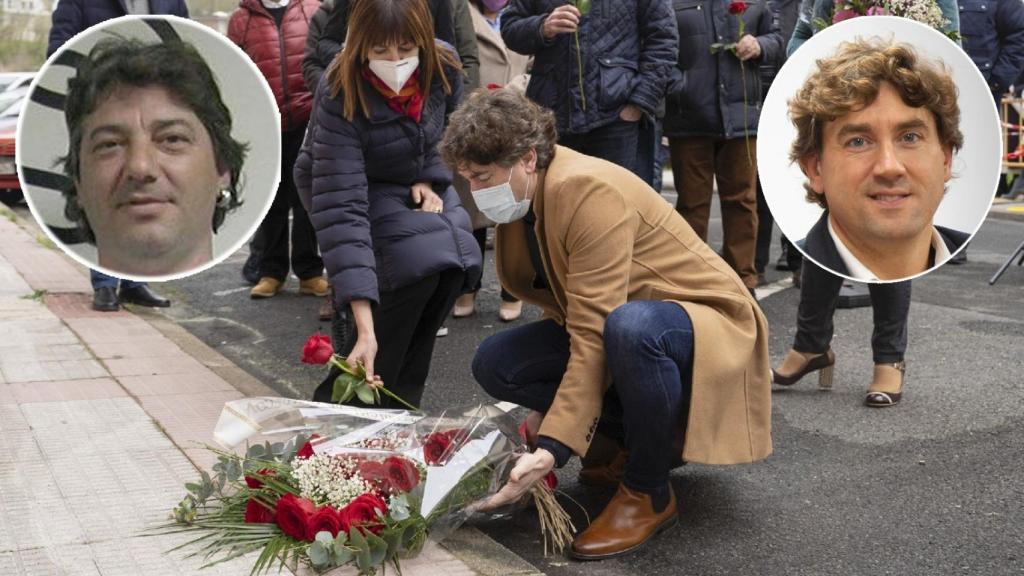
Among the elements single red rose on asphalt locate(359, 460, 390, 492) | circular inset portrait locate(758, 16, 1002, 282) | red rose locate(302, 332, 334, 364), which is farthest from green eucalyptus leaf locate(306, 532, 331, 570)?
circular inset portrait locate(758, 16, 1002, 282)

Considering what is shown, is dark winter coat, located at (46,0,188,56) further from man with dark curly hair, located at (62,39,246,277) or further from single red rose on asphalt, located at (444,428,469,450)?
single red rose on asphalt, located at (444,428,469,450)

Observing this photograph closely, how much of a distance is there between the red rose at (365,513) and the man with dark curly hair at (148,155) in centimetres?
94

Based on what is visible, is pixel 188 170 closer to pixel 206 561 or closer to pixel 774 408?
pixel 206 561

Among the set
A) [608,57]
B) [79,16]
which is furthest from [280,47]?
[608,57]

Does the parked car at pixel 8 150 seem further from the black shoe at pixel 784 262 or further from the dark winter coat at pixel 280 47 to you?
the black shoe at pixel 784 262

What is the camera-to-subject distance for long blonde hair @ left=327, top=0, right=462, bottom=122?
402 cm

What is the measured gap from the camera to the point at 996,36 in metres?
8.39

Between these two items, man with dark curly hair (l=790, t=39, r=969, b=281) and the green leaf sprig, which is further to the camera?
the green leaf sprig

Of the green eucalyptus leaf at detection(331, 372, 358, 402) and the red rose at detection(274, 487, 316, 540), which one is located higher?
the green eucalyptus leaf at detection(331, 372, 358, 402)

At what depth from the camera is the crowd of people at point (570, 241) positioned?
11.4 ft

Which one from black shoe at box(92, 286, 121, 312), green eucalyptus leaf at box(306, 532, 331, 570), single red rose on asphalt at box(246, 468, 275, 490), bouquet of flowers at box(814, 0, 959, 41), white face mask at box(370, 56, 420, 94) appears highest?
bouquet of flowers at box(814, 0, 959, 41)

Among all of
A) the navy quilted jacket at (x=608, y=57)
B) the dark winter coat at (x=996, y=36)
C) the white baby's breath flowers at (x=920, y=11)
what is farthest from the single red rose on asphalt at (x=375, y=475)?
the dark winter coat at (x=996, y=36)

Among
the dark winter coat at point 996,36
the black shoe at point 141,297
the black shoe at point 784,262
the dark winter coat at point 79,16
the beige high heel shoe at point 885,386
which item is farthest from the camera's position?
the dark winter coat at point 996,36

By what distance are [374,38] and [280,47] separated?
2.92m
